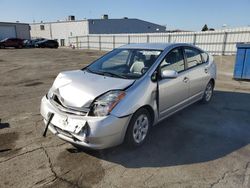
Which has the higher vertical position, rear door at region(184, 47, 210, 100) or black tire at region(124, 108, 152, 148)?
rear door at region(184, 47, 210, 100)

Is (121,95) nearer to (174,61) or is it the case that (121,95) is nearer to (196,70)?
(174,61)

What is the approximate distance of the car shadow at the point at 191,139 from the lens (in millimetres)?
3311

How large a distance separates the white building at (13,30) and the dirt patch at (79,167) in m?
43.8

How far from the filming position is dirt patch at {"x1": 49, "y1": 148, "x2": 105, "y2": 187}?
2.82 m

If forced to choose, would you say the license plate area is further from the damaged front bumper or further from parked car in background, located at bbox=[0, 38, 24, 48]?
parked car in background, located at bbox=[0, 38, 24, 48]

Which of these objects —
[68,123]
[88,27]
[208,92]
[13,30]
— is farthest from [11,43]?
[68,123]

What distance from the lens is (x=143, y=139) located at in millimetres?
3650

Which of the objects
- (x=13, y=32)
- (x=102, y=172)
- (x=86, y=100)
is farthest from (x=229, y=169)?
(x=13, y=32)

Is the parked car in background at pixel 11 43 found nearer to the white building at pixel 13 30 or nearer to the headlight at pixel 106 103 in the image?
the white building at pixel 13 30

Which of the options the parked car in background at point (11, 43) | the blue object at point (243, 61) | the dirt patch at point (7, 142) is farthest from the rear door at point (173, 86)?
the parked car in background at point (11, 43)

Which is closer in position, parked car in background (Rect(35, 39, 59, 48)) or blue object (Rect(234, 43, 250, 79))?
blue object (Rect(234, 43, 250, 79))

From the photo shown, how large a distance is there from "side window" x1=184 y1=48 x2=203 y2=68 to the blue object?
441 centimetres

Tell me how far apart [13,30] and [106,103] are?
149 ft

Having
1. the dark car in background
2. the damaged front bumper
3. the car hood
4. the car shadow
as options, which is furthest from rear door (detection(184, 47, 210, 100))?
the dark car in background
